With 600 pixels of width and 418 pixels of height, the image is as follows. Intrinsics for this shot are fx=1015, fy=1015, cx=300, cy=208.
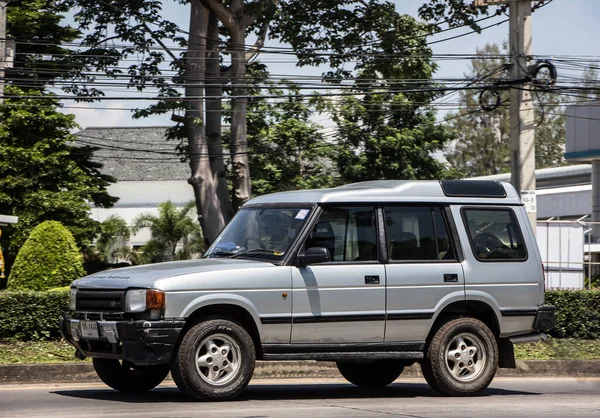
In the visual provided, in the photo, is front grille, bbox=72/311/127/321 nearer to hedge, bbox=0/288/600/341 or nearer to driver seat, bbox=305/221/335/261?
driver seat, bbox=305/221/335/261

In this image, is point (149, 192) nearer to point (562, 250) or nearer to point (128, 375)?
point (562, 250)

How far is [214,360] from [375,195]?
2368mm

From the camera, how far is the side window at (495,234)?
10.5 metres

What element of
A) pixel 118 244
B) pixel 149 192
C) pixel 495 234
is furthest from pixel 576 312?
pixel 149 192

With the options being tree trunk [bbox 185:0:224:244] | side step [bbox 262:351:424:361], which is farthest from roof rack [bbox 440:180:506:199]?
tree trunk [bbox 185:0:224:244]

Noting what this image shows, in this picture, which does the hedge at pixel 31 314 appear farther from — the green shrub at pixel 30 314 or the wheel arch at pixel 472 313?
the wheel arch at pixel 472 313

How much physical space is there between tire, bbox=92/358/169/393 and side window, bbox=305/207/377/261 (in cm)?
205

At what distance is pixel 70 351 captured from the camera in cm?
1416

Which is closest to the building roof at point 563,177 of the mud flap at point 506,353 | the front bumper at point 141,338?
the mud flap at point 506,353

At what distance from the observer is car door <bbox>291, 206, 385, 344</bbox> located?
31.2 feet

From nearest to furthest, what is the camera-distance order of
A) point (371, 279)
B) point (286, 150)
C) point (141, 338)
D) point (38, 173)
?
point (141, 338) < point (371, 279) < point (38, 173) < point (286, 150)

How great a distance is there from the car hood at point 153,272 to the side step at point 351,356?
864mm

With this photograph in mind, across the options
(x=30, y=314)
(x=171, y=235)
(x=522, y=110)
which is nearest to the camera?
(x=30, y=314)

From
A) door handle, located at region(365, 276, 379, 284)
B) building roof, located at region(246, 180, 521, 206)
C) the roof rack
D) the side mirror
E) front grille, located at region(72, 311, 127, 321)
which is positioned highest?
the roof rack
